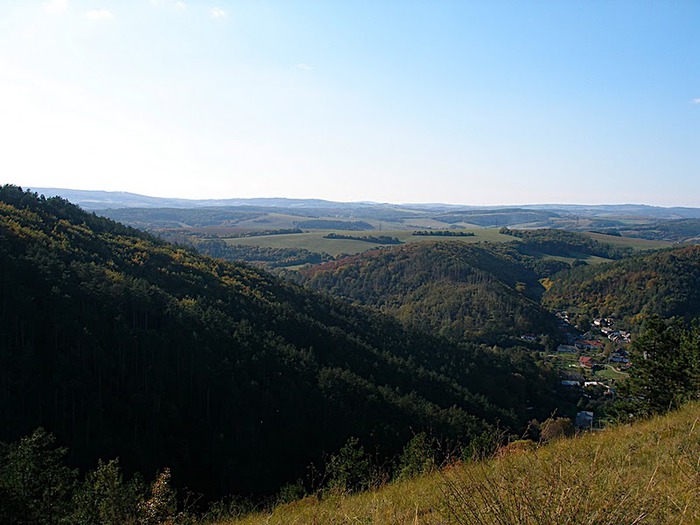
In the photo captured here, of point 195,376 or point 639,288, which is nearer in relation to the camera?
point 195,376

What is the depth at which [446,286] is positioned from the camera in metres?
128

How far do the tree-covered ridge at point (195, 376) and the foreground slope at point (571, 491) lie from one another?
943 centimetres

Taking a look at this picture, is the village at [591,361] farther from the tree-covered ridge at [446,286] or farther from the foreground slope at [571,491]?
the foreground slope at [571,491]

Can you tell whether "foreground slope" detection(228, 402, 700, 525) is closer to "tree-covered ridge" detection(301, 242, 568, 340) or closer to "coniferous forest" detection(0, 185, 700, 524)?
"coniferous forest" detection(0, 185, 700, 524)

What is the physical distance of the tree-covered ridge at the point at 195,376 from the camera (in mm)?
29859

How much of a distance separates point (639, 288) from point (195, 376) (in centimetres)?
12184

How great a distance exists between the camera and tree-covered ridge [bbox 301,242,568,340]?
10691 centimetres

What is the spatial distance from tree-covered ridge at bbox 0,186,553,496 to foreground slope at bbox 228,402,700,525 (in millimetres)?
9427

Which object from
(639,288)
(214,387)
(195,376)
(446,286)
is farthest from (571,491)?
(639,288)

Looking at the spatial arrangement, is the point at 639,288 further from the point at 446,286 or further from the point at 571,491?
the point at 571,491

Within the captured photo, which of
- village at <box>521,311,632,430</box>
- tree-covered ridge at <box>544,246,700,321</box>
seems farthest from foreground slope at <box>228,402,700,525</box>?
tree-covered ridge at <box>544,246,700,321</box>

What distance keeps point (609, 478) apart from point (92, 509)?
1169 cm

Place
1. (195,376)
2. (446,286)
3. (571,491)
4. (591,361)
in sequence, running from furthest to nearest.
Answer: (446,286) → (591,361) → (195,376) → (571,491)

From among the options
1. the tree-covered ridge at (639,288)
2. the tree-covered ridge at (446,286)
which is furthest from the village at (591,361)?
the tree-covered ridge at (446,286)
